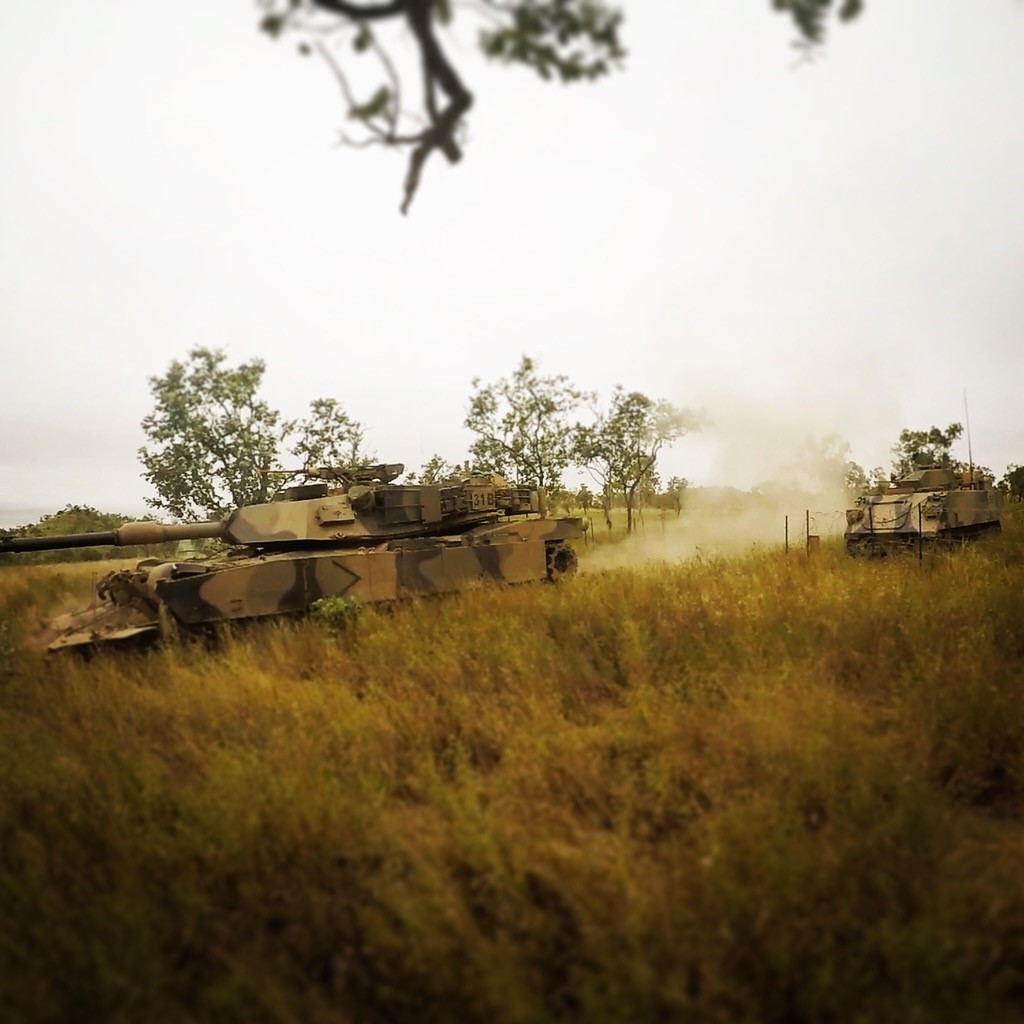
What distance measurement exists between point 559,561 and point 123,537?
5.87m

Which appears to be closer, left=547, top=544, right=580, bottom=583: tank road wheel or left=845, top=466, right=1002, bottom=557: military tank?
left=547, top=544, right=580, bottom=583: tank road wheel

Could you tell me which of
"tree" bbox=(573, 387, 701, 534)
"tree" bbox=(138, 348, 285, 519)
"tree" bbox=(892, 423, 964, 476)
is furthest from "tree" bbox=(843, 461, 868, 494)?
"tree" bbox=(138, 348, 285, 519)

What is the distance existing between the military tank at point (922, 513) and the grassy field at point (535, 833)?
7000mm

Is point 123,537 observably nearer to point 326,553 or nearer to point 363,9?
point 326,553

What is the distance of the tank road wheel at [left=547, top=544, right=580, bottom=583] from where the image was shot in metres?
9.99

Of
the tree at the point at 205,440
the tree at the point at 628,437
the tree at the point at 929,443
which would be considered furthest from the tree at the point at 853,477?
the tree at the point at 205,440

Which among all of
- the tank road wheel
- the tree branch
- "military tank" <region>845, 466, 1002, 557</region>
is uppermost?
the tree branch

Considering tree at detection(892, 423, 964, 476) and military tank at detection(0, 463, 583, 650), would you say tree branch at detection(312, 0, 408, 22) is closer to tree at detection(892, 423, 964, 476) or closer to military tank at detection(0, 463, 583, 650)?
military tank at detection(0, 463, 583, 650)

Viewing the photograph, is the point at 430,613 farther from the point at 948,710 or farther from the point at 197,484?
the point at 197,484

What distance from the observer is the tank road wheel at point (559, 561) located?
393 inches

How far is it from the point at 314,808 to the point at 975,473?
15978 mm

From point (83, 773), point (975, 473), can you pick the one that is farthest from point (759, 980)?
point (975, 473)

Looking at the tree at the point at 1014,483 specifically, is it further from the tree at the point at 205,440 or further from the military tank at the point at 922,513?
the tree at the point at 205,440

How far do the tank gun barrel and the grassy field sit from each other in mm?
2447
